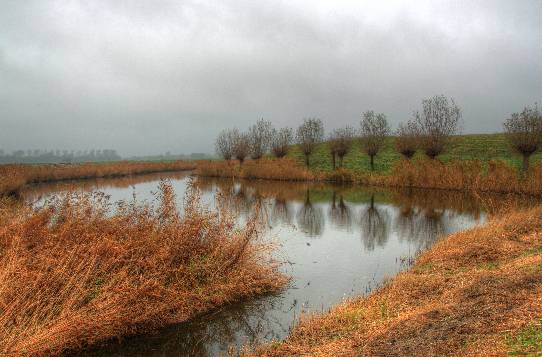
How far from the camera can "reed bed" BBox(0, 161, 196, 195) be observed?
29.9 m

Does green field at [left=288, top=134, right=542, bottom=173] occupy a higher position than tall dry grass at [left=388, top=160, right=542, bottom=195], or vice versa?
green field at [left=288, top=134, right=542, bottom=173]

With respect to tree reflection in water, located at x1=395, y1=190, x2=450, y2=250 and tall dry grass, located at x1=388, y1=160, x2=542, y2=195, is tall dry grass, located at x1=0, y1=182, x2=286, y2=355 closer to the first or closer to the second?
tree reflection in water, located at x1=395, y1=190, x2=450, y2=250

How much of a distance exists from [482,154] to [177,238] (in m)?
48.7

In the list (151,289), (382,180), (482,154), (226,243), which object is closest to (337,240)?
(226,243)

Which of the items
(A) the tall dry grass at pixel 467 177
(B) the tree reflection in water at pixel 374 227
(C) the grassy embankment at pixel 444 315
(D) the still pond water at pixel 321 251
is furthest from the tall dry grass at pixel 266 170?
(C) the grassy embankment at pixel 444 315

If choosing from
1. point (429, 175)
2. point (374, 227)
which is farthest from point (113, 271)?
point (429, 175)

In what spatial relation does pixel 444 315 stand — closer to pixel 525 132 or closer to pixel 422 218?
pixel 422 218

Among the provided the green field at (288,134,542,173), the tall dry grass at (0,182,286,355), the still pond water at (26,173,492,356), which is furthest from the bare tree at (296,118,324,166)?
the tall dry grass at (0,182,286,355)

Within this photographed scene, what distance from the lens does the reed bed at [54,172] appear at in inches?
1179

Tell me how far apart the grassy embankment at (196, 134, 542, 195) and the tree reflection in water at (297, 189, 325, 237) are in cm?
463

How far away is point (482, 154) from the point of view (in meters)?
48.4

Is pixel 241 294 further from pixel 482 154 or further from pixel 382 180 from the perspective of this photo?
pixel 482 154

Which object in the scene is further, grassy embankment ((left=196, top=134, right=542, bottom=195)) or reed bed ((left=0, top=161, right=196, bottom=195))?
reed bed ((left=0, top=161, right=196, bottom=195))

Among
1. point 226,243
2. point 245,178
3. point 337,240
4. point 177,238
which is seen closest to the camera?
point 177,238
